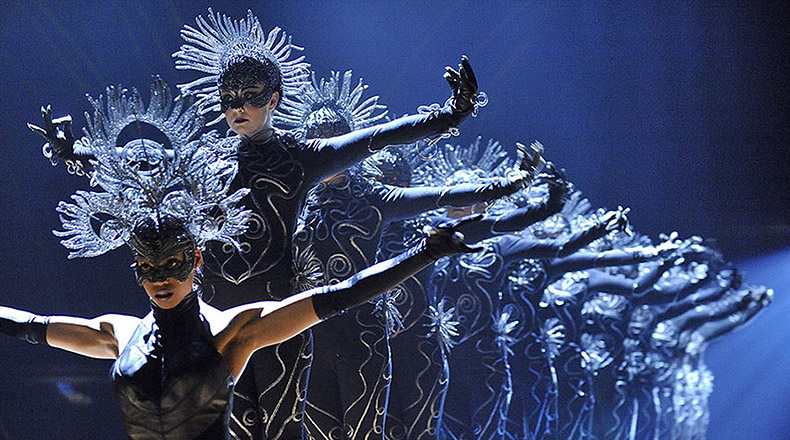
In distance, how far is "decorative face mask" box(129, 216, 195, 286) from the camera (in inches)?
101

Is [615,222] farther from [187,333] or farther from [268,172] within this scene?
[187,333]

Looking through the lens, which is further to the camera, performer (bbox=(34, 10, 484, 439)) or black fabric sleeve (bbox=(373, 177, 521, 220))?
black fabric sleeve (bbox=(373, 177, 521, 220))

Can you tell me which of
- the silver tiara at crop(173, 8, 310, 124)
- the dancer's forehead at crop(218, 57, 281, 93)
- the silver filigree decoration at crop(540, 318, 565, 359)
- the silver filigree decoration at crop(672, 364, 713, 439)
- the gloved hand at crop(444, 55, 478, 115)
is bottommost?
the gloved hand at crop(444, 55, 478, 115)

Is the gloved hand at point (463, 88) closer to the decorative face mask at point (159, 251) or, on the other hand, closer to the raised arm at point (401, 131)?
the raised arm at point (401, 131)

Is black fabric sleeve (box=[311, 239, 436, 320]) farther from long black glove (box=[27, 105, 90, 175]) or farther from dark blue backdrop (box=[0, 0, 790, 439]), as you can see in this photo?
dark blue backdrop (box=[0, 0, 790, 439])

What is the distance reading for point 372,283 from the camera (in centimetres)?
250

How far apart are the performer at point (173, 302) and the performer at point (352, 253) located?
854 mm

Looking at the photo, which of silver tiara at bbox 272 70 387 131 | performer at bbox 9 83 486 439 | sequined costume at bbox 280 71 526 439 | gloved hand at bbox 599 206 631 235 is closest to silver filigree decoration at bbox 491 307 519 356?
gloved hand at bbox 599 206 631 235

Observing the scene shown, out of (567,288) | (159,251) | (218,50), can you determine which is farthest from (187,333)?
(567,288)

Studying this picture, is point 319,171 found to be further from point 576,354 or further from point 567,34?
point 567,34

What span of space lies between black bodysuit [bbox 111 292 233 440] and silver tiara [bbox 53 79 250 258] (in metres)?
0.27

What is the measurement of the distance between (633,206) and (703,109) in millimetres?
1001

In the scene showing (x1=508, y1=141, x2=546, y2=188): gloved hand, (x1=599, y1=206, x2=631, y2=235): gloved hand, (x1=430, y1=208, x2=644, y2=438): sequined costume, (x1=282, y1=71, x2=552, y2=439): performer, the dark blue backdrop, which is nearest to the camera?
(x1=282, y1=71, x2=552, y2=439): performer

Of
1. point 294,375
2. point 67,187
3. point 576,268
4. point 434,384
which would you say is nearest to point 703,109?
point 576,268
